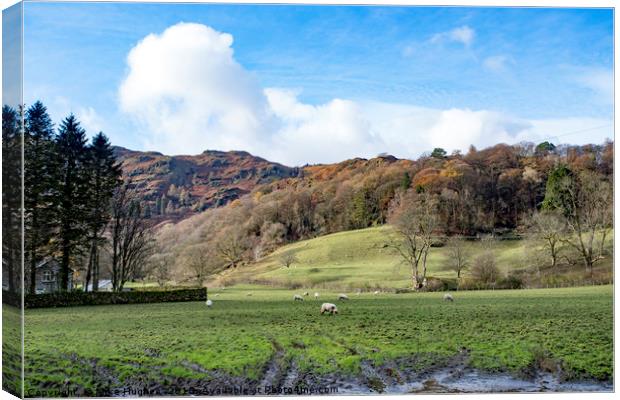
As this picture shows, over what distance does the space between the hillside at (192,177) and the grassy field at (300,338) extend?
5.46 ft

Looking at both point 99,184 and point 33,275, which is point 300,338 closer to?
point 99,184

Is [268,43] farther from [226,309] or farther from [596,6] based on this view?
[596,6]

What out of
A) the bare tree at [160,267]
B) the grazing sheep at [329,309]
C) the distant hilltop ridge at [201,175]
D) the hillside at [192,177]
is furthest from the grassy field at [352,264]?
the hillside at [192,177]

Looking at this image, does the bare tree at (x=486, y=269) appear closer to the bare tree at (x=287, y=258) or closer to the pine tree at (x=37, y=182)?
the bare tree at (x=287, y=258)

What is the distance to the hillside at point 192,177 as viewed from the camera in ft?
38.9

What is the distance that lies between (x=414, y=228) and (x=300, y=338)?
119 inches

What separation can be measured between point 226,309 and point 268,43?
4668mm

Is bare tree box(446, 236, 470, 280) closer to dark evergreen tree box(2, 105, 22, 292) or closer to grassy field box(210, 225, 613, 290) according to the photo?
grassy field box(210, 225, 613, 290)

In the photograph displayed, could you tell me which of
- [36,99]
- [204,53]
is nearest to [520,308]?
[204,53]

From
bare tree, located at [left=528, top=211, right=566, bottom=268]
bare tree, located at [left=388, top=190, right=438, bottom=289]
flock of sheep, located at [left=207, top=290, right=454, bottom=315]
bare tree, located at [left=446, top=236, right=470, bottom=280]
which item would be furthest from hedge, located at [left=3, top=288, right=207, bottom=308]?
bare tree, located at [left=528, top=211, right=566, bottom=268]

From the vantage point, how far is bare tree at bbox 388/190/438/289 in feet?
42.2

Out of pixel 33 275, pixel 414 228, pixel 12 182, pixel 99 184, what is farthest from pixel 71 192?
pixel 414 228

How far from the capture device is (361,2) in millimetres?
11719

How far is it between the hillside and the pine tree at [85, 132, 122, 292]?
0.71 feet
